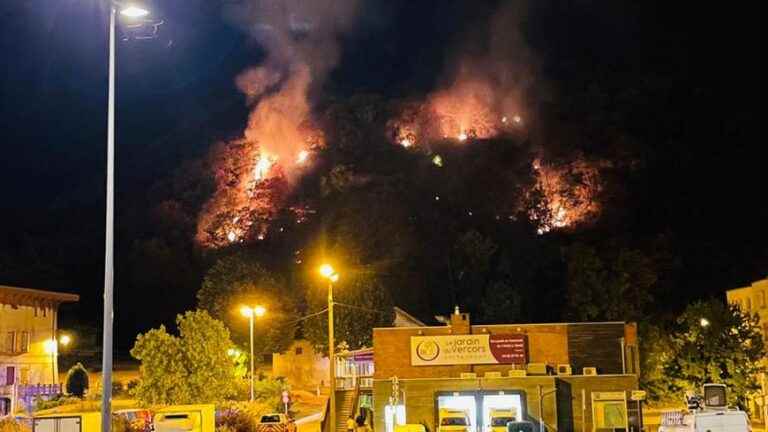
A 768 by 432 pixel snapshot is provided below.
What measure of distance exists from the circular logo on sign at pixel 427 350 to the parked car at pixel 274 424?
25.0ft

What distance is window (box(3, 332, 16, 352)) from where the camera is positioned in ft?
136

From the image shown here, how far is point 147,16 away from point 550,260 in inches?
2582

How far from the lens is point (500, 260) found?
78.2 meters

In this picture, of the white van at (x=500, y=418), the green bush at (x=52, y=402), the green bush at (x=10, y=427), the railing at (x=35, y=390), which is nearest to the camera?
the green bush at (x=10, y=427)

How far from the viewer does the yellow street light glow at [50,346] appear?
45.3 metres

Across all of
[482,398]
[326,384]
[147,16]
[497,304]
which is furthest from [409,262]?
[147,16]

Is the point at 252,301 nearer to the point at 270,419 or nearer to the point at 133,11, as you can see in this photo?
the point at 270,419

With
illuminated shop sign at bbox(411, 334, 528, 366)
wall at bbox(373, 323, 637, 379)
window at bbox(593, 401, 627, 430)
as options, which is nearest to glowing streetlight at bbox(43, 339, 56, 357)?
wall at bbox(373, 323, 637, 379)

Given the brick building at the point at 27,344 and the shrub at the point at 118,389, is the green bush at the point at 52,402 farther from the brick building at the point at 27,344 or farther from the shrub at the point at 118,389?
the shrub at the point at 118,389

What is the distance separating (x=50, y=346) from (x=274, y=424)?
20.6m

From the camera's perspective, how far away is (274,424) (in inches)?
1246

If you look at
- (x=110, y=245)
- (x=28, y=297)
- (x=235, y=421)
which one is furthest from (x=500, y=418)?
(x=28, y=297)

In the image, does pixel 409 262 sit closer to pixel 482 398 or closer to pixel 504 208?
pixel 504 208

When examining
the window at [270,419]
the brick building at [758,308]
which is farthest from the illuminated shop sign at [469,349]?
the brick building at [758,308]
